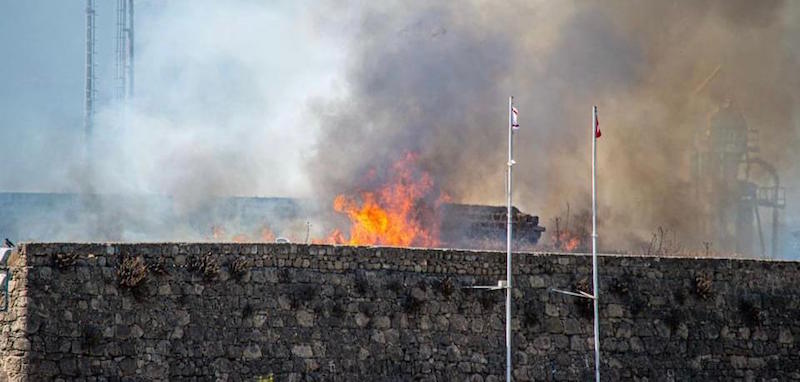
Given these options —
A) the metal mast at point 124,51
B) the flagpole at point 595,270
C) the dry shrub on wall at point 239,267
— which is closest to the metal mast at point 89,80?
the metal mast at point 124,51

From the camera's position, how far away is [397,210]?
4791 cm

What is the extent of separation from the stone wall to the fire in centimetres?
1228

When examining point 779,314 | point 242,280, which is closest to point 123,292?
point 242,280

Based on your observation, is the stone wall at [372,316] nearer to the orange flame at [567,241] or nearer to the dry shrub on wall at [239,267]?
the dry shrub on wall at [239,267]

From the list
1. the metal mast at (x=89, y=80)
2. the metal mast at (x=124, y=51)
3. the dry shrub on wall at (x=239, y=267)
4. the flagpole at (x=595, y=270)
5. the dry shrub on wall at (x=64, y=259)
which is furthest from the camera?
the metal mast at (x=124, y=51)

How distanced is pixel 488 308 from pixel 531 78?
21046 millimetres

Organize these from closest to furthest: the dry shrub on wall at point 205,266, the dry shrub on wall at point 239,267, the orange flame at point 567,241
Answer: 1. the dry shrub on wall at point 205,266
2. the dry shrub on wall at point 239,267
3. the orange flame at point 567,241

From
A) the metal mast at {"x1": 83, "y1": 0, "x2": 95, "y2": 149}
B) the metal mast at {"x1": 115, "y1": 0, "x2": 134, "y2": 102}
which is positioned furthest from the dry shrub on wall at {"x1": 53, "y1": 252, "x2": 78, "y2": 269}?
the metal mast at {"x1": 115, "y1": 0, "x2": 134, "y2": 102}

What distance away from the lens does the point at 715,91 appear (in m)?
64.1

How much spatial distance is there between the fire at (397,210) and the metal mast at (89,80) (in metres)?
17.7

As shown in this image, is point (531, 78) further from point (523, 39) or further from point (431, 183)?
point (431, 183)

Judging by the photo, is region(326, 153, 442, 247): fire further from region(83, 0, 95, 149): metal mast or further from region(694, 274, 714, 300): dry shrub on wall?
region(83, 0, 95, 149): metal mast

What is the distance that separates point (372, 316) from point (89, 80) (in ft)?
117

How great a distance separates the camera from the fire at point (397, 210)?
46.5 meters
